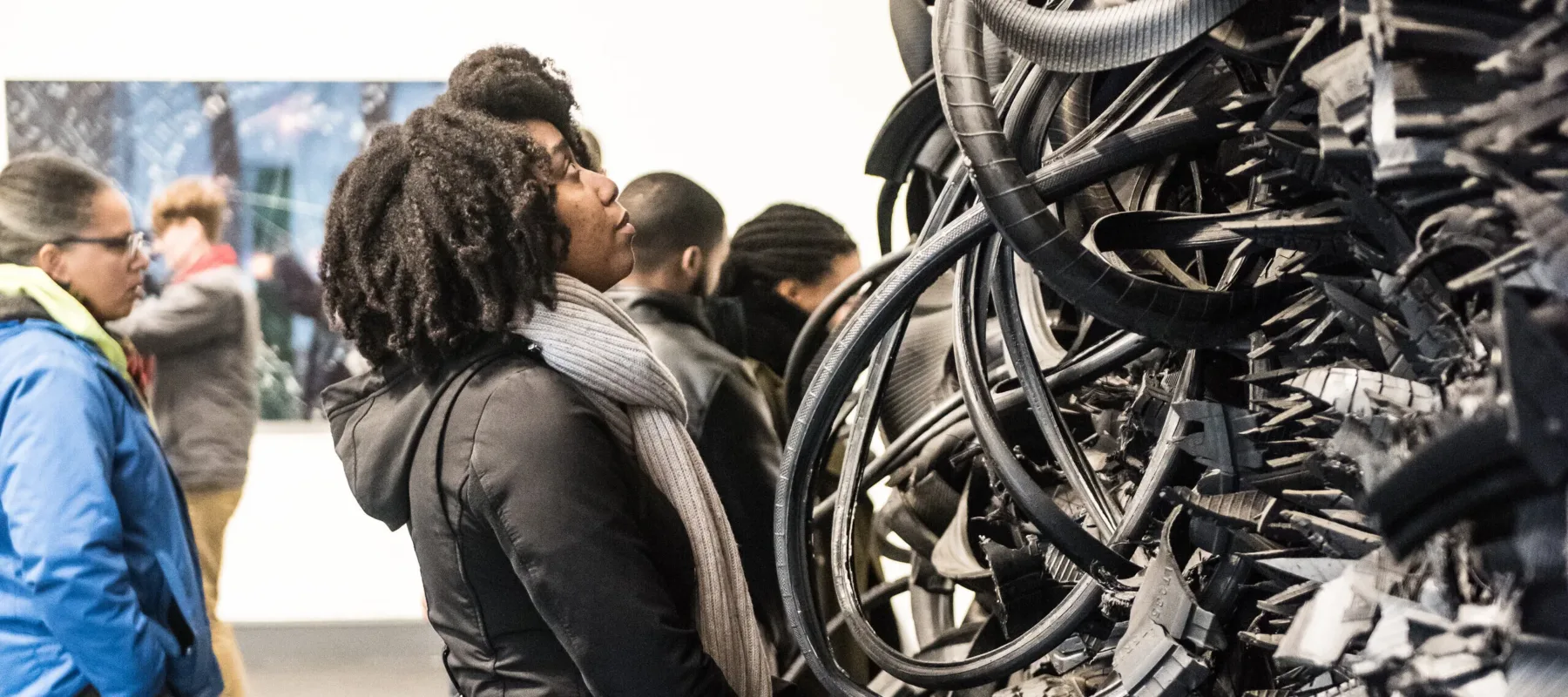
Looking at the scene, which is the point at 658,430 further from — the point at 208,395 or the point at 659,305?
the point at 208,395

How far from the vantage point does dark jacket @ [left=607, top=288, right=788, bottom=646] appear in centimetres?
172

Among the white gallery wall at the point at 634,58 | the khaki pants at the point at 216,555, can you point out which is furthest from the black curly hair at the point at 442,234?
the white gallery wall at the point at 634,58

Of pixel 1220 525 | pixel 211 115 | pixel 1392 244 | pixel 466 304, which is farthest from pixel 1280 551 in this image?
pixel 211 115

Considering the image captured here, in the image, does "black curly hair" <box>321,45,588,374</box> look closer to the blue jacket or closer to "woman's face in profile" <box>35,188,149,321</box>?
the blue jacket

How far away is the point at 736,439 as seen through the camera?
1.76 metres

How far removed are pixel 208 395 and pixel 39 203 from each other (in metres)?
1.03

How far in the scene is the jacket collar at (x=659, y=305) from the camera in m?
1.86

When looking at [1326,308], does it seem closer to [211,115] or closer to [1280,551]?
[1280,551]

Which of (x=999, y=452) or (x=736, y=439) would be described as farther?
(x=736, y=439)

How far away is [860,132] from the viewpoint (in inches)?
122

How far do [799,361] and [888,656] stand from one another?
57 centimetres

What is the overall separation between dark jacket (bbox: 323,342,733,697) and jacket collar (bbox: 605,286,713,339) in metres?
0.82

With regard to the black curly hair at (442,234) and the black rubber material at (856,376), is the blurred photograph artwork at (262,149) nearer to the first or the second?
the black curly hair at (442,234)

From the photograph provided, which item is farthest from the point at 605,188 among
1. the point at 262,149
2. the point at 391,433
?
the point at 262,149
